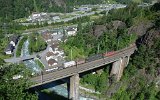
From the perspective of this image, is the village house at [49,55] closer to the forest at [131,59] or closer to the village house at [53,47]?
the village house at [53,47]

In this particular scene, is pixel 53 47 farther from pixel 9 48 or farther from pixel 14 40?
pixel 14 40

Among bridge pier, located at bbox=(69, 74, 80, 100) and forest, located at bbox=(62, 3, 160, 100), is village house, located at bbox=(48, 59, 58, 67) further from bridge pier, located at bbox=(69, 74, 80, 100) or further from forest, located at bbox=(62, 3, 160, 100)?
bridge pier, located at bbox=(69, 74, 80, 100)

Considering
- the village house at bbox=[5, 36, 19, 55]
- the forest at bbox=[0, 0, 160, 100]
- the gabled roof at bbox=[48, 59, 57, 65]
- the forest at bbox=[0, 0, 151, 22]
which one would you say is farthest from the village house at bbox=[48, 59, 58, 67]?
the forest at bbox=[0, 0, 151, 22]

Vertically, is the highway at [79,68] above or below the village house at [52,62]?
above

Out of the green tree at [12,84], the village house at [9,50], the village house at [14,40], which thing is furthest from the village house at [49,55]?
the green tree at [12,84]

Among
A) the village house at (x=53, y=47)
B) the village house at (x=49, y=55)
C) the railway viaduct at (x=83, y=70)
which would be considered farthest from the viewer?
the village house at (x=53, y=47)

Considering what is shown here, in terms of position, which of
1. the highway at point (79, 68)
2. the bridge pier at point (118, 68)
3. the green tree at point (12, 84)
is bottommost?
the bridge pier at point (118, 68)

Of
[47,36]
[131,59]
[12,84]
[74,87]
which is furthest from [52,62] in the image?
[12,84]
